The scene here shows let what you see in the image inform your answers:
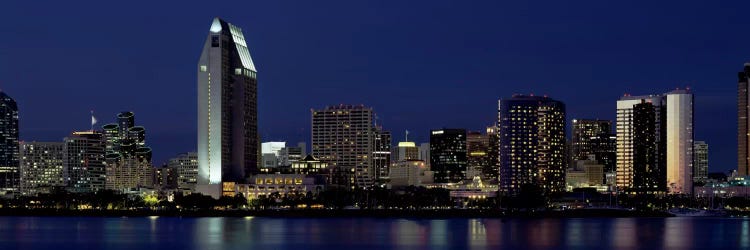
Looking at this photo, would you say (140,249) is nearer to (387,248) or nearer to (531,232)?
(387,248)

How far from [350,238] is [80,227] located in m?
49.4

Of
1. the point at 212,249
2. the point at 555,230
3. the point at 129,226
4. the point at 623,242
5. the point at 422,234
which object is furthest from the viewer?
the point at 129,226

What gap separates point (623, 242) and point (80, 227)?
244 ft

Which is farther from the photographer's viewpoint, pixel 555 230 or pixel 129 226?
pixel 129 226

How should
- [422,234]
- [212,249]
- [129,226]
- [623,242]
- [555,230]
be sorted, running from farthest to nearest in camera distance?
1. [129,226]
2. [555,230]
3. [422,234]
4. [623,242]
5. [212,249]

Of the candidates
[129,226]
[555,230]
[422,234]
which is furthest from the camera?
[129,226]

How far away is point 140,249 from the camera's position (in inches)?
4520

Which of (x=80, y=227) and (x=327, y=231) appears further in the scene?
(x=80, y=227)

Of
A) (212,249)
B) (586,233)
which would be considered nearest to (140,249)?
(212,249)

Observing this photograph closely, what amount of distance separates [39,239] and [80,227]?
33.3 m

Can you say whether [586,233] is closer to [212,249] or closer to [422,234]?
[422,234]

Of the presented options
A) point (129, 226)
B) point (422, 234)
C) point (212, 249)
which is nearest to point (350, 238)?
point (422, 234)

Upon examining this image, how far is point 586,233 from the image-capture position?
490ft

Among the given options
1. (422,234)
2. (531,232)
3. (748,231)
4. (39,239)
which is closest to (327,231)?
(422,234)
